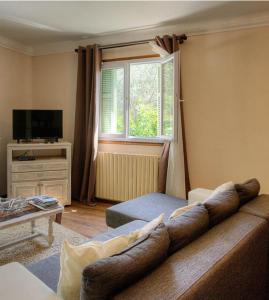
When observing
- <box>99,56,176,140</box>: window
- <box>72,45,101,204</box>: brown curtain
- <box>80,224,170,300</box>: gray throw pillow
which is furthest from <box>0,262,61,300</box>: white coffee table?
<box>72,45,101,204</box>: brown curtain

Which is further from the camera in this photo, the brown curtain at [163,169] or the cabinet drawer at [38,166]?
the cabinet drawer at [38,166]

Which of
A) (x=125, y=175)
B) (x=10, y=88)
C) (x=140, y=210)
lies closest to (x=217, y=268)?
(x=140, y=210)

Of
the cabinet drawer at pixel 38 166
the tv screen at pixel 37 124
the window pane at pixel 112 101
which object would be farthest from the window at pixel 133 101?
the cabinet drawer at pixel 38 166

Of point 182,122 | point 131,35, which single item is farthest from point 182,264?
point 131,35

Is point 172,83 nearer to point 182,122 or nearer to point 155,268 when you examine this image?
point 182,122

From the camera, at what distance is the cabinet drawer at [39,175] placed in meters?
3.77

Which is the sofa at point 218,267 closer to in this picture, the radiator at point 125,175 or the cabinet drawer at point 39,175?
the radiator at point 125,175

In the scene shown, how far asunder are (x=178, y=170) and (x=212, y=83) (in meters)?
1.18

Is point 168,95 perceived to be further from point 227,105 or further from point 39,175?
point 39,175

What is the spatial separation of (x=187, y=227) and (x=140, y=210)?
1322 millimetres

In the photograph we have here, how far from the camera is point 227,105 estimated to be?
3424 millimetres

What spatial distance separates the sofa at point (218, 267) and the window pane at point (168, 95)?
5.85 ft

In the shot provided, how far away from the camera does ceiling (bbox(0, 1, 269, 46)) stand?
295 cm

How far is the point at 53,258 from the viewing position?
1.71 m
